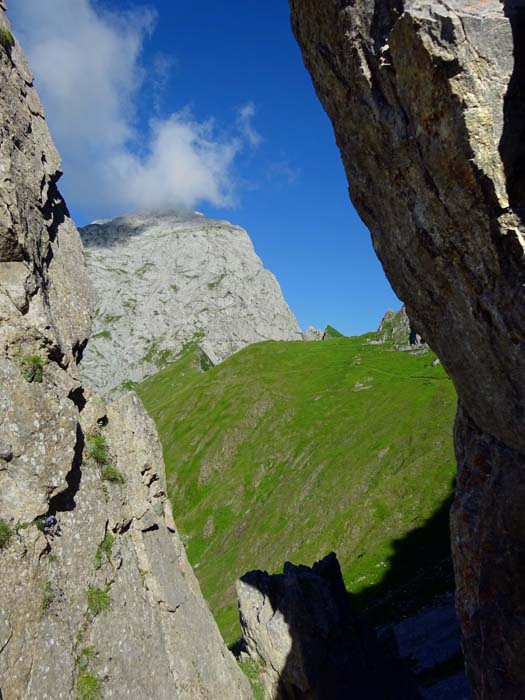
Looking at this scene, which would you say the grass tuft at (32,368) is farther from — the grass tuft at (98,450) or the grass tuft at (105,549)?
the grass tuft at (105,549)

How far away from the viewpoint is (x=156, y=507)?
77.9 ft

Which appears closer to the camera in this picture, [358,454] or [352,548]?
[352,548]

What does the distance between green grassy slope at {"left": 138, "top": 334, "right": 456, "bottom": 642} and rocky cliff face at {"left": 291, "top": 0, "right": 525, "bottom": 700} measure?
34.4 metres

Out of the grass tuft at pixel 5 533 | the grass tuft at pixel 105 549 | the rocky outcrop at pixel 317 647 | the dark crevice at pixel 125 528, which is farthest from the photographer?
the rocky outcrop at pixel 317 647

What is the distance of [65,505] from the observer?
688 inches

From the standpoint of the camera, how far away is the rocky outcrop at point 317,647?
2902 centimetres

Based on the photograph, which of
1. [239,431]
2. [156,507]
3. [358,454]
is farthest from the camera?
[239,431]

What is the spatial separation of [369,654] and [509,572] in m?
15.3

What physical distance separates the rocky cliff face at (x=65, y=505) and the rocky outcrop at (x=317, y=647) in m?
6.62

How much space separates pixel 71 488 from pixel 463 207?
53.0 feet

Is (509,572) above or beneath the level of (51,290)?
beneath

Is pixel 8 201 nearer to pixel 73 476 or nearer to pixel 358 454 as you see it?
pixel 73 476

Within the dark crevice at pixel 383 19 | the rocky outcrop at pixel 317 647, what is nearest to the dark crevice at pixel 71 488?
the dark crevice at pixel 383 19

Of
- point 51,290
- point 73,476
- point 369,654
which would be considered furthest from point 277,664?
point 51,290
